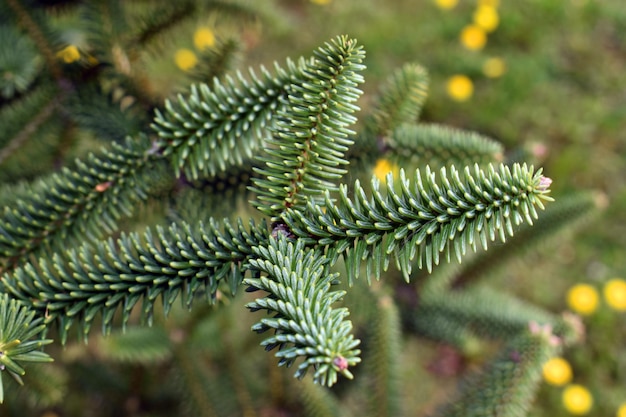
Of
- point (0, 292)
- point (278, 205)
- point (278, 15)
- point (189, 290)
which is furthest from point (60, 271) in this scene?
point (278, 15)

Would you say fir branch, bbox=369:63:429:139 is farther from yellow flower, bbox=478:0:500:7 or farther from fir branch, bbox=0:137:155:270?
yellow flower, bbox=478:0:500:7

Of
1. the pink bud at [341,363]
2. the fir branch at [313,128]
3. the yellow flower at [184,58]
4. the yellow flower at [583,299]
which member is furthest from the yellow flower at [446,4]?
the pink bud at [341,363]

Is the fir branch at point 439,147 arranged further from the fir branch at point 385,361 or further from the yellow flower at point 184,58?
the yellow flower at point 184,58

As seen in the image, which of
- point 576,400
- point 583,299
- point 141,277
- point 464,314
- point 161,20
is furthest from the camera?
point 583,299

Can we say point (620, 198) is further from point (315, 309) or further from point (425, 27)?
point (315, 309)

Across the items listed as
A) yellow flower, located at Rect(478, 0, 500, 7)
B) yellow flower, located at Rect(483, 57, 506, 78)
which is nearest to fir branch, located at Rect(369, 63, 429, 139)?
yellow flower, located at Rect(483, 57, 506, 78)

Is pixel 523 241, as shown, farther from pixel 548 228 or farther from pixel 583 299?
pixel 583 299

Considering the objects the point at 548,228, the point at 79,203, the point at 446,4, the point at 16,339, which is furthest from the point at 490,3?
the point at 16,339
